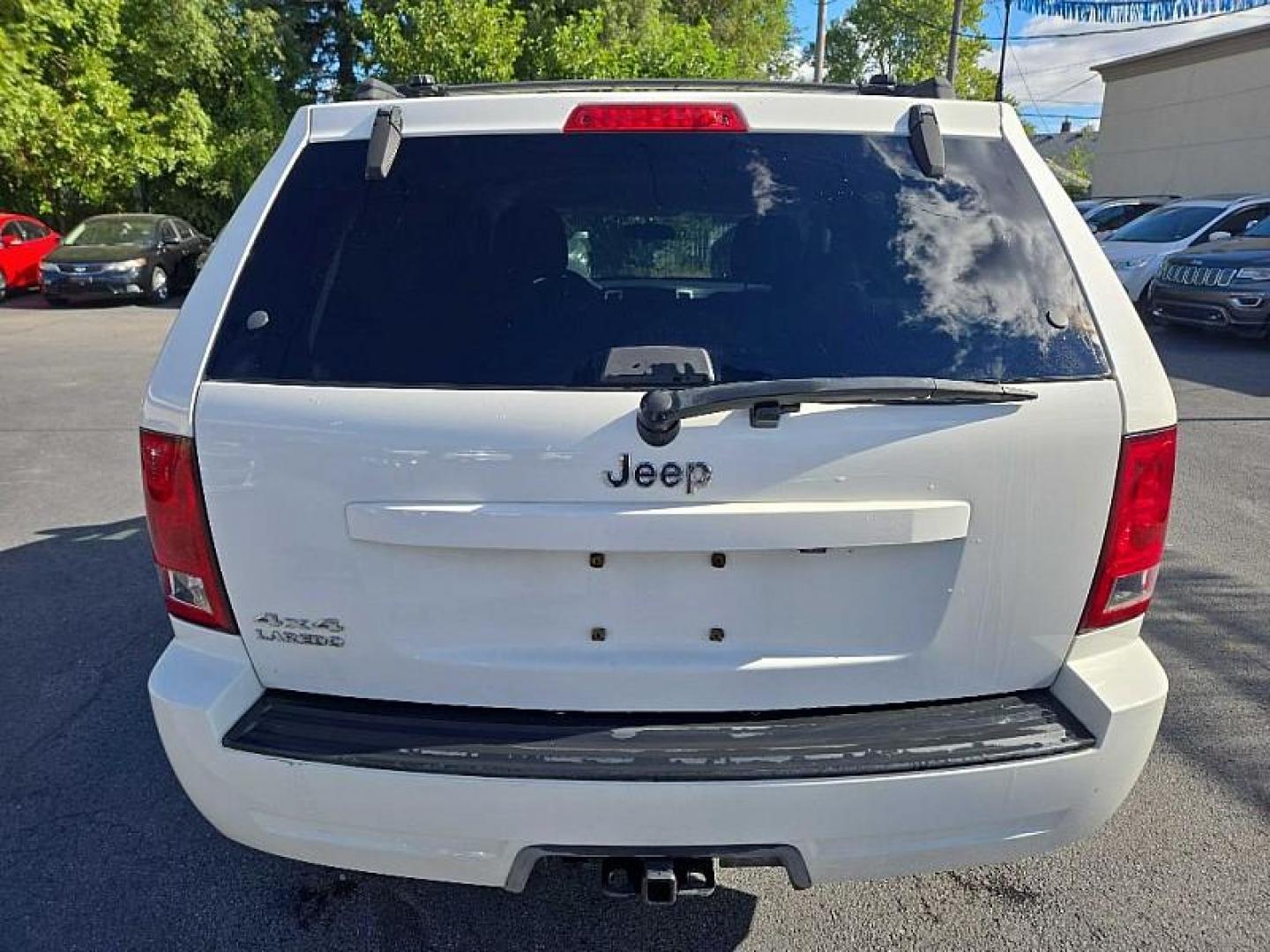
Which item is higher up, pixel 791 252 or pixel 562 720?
pixel 791 252

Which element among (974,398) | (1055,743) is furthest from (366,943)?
(974,398)

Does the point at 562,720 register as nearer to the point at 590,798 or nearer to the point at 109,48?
the point at 590,798

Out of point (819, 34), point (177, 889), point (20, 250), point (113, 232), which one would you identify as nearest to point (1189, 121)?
point (819, 34)

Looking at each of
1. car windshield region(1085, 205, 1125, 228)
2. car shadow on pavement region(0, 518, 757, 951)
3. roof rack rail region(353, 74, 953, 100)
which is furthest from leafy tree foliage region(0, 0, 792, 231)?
car shadow on pavement region(0, 518, 757, 951)

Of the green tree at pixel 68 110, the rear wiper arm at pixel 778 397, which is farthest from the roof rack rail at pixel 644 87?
the green tree at pixel 68 110

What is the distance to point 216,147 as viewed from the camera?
20.6 m

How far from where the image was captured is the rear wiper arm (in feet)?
5.79

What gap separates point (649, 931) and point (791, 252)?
1778mm

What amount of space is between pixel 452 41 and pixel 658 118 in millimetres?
17588

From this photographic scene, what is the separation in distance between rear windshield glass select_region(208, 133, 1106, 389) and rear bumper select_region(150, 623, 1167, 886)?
2.30ft

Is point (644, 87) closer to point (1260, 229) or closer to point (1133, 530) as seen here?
point (1133, 530)

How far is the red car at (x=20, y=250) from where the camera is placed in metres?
17.1

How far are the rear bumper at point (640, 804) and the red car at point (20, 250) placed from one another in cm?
1898

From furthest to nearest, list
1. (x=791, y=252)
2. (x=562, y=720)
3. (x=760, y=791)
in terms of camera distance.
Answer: (x=791, y=252)
(x=562, y=720)
(x=760, y=791)
